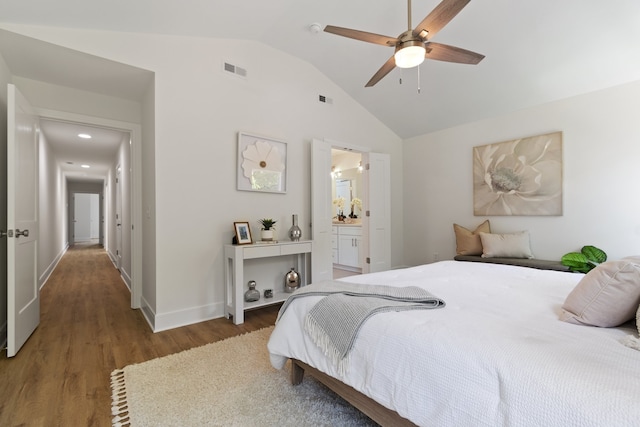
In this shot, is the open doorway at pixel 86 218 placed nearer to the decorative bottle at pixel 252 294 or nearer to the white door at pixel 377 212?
the decorative bottle at pixel 252 294

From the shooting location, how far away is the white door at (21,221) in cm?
221

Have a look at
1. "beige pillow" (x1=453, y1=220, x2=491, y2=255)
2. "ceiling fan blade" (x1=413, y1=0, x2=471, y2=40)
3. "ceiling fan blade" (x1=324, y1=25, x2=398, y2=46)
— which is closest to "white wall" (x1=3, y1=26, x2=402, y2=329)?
"ceiling fan blade" (x1=324, y1=25, x2=398, y2=46)

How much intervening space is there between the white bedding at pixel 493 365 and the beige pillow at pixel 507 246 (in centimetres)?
251

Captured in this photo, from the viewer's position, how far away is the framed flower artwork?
11.1 ft

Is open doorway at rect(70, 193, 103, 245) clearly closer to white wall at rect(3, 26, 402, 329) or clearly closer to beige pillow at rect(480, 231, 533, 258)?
white wall at rect(3, 26, 402, 329)

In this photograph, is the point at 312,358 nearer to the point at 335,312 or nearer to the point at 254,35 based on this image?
the point at 335,312

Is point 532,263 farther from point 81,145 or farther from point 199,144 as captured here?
point 81,145

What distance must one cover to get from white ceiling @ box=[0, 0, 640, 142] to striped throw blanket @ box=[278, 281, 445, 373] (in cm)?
271

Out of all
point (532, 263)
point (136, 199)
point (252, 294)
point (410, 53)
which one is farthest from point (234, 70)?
point (532, 263)

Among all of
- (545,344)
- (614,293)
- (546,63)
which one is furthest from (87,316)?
(546,63)

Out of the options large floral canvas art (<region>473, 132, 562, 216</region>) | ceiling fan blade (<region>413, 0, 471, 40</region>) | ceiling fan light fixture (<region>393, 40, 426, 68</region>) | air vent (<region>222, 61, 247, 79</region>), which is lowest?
large floral canvas art (<region>473, 132, 562, 216</region>)

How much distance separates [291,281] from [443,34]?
320 cm

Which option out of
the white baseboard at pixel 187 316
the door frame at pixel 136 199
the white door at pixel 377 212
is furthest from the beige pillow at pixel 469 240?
the door frame at pixel 136 199

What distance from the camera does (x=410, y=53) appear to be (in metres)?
2.11
